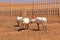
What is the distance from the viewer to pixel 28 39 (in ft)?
36.2

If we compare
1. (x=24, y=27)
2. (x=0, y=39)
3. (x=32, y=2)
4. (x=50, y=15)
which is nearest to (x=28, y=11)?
(x=32, y=2)

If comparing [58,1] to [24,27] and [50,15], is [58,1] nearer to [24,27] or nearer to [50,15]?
[50,15]

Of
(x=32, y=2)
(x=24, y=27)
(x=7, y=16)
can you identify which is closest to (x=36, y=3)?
(x=32, y=2)

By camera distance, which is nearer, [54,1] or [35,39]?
[35,39]

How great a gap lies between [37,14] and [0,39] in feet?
44.9

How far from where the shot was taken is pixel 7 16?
84.9ft

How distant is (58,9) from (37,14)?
2757 millimetres

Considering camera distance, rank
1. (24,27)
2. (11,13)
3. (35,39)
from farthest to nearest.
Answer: (11,13) < (24,27) < (35,39)

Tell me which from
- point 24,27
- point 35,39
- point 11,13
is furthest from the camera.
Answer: point 11,13

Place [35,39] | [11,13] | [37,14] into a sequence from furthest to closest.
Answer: [11,13], [37,14], [35,39]

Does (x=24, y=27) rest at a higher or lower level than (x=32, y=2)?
lower

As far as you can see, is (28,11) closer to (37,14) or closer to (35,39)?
(37,14)

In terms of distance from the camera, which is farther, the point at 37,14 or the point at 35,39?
the point at 37,14

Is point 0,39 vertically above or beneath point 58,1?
beneath
